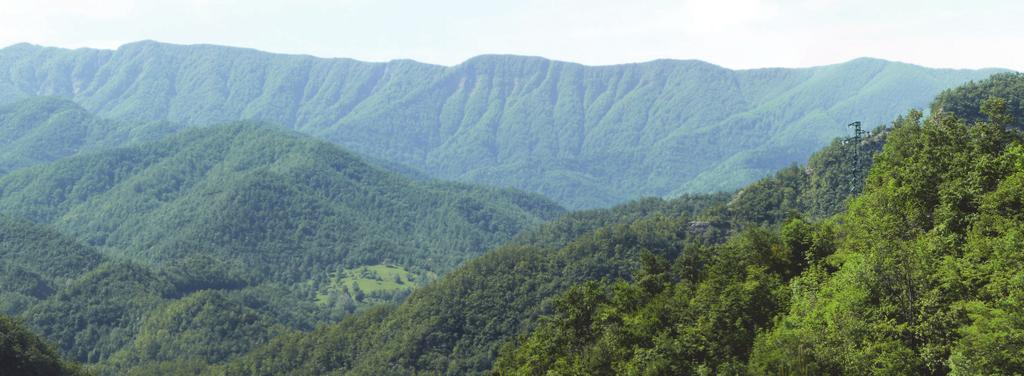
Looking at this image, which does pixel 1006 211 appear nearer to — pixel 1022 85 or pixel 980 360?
pixel 980 360

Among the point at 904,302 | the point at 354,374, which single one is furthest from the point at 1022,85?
the point at 354,374

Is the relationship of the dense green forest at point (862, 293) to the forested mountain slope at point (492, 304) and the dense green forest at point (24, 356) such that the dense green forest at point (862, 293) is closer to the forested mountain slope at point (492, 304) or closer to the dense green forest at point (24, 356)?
the forested mountain slope at point (492, 304)

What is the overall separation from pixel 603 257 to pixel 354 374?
217 feet

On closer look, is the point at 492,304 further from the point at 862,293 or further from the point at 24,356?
the point at 862,293

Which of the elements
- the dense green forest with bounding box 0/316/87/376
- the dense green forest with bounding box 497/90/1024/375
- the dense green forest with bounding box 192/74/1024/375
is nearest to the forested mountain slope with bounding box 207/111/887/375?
the dense green forest with bounding box 0/316/87/376

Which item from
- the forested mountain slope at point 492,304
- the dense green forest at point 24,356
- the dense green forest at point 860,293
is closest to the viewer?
the dense green forest at point 860,293

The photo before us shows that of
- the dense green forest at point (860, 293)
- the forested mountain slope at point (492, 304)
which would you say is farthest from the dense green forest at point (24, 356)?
the dense green forest at point (860, 293)

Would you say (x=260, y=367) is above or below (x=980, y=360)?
below

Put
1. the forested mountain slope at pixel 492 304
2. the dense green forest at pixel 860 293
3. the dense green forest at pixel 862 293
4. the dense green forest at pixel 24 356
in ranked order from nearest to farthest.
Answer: the dense green forest at pixel 862 293
the dense green forest at pixel 860 293
the dense green forest at pixel 24 356
the forested mountain slope at pixel 492 304

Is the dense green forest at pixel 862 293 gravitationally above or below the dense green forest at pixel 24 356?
above

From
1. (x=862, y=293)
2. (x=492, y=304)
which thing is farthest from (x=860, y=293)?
(x=492, y=304)

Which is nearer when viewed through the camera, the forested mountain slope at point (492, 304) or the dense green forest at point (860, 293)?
the dense green forest at point (860, 293)

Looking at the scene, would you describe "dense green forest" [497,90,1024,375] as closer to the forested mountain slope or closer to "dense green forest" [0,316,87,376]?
the forested mountain slope

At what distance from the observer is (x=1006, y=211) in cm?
6419
